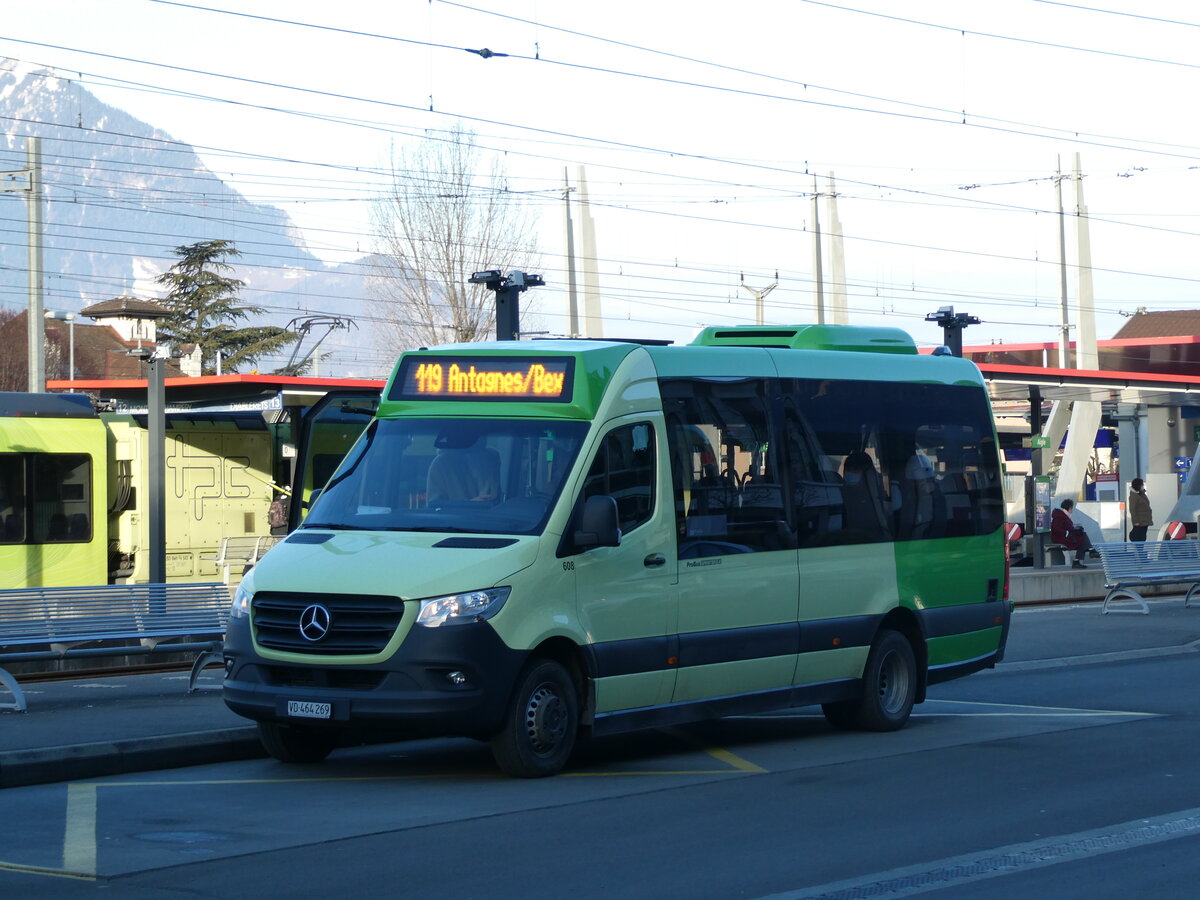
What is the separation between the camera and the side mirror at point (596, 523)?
32.8 feet

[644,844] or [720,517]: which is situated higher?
[720,517]

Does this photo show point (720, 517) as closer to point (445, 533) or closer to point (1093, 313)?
point (445, 533)

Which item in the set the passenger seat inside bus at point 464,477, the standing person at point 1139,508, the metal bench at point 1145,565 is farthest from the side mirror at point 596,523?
the standing person at point 1139,508

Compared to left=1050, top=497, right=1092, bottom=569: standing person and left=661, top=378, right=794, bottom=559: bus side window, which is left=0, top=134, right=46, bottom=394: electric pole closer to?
left=1050, top=497, right=1092, bottom=569: standing person

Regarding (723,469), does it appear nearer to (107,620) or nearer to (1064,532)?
(107,620)

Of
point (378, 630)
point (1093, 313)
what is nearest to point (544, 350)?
point (378, 630)

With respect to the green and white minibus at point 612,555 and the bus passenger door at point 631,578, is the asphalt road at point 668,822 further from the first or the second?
the bus passenger door at point 631,578

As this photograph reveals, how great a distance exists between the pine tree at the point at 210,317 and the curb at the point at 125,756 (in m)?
70.8

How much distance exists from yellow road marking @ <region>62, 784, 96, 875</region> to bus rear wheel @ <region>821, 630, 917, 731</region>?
18.1ft

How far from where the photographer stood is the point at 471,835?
8250 millimetres

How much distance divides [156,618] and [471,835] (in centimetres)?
Result: 693

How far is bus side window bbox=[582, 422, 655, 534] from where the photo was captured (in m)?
10.4

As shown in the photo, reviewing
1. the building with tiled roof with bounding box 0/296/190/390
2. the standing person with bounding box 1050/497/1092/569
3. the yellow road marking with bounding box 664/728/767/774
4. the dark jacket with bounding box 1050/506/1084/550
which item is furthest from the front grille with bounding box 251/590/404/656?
the building with tiled roof with bounding box 0/296/190/390

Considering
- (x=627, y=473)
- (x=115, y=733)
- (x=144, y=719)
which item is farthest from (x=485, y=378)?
(x=144, y=719)
